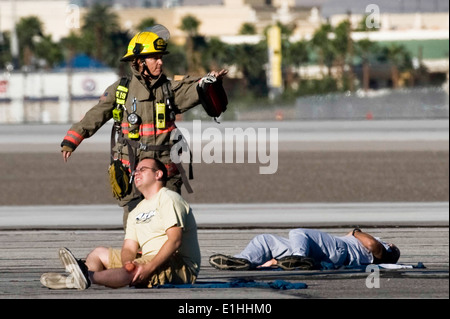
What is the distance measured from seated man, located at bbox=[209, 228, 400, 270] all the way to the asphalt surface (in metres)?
0.17

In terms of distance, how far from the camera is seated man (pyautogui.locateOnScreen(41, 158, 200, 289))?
25.6 ft

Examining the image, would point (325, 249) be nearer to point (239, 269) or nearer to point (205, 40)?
point (239, 269)

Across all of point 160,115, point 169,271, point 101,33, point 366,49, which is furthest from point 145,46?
point 101,33

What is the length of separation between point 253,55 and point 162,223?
3683 inches

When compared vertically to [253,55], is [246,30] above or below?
above

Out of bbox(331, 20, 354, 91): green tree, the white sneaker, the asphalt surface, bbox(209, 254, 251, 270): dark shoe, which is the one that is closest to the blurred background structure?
bbox(331, 20, 354, 91): green tree

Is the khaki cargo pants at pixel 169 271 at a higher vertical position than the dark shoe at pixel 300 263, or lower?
higher

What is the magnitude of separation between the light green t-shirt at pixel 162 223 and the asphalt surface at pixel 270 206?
0.34 metres

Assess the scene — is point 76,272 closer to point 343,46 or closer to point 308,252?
point 308,252

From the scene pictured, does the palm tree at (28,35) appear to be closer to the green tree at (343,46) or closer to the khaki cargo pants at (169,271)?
the green tree at (343,46)

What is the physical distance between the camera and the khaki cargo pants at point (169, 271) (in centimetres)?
801

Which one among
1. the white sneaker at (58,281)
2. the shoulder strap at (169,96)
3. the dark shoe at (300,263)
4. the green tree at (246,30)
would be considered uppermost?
the green tree at (246,30)

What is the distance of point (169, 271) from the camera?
808 centimetres

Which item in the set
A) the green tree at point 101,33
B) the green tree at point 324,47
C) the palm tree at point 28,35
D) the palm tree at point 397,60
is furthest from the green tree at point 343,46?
the palm tree at point 28,35
